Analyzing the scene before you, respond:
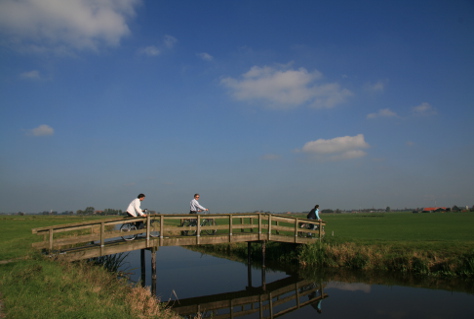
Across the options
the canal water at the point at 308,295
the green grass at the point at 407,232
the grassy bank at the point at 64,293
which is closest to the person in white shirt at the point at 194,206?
the canal water at the point at 308,295

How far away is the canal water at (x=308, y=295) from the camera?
1295 cm

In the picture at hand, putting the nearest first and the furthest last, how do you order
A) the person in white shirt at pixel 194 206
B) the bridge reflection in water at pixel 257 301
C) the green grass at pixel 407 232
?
the bridge reflection in water at pixel 257 301 → the person in white shirt at pixel 194 206 → the green grass at pixel 407 232

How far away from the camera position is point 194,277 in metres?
19.1

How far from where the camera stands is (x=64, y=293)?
9547mm

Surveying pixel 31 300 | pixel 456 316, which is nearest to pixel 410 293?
pixel 456 316

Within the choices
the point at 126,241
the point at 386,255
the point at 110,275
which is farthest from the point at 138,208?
the point at 386,255

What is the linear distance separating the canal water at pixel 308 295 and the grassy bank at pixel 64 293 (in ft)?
8.17

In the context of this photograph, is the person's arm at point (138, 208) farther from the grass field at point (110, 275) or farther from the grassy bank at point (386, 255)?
the grassy bank at point (386, 255)

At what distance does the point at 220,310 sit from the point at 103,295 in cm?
484

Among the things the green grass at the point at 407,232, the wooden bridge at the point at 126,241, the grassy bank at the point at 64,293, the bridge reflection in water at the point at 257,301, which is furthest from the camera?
the green grass at the point at 407,232

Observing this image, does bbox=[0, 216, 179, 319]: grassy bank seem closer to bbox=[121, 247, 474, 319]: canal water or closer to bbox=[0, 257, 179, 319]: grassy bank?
bbox=[0, 257, 179, 319]: grassy bank

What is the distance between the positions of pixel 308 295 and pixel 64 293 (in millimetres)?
10193

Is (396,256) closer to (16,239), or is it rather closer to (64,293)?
(64,293)

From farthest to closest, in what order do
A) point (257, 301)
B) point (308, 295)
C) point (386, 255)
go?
point (386, 255) < point (308, 295) < point (257, 301)
